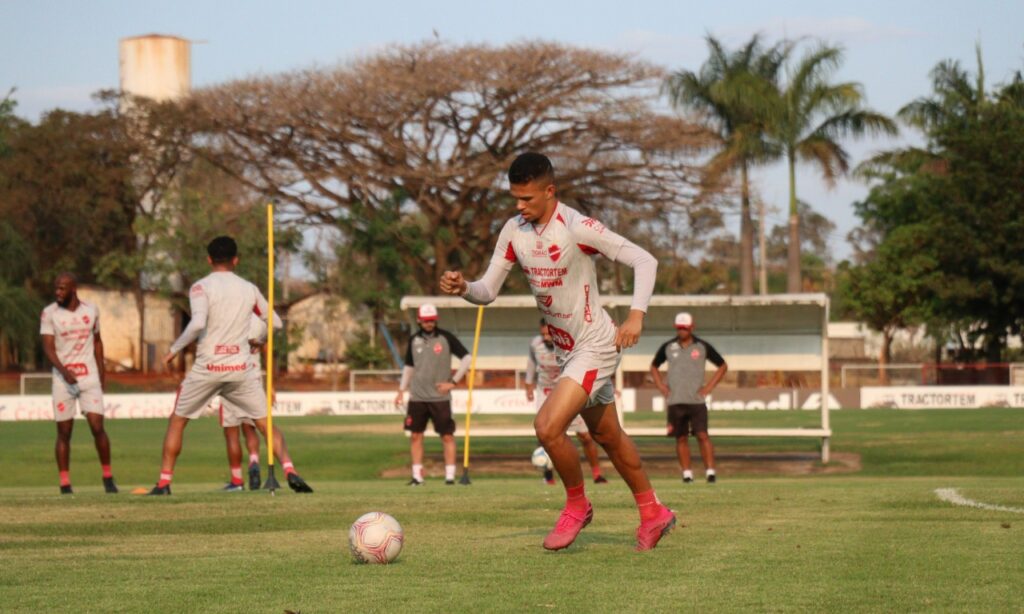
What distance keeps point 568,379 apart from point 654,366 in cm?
1175

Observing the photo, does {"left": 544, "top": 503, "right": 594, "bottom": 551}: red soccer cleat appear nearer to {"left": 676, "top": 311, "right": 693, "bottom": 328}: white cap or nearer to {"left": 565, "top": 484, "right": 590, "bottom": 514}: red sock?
{"left": 565, "top": 484, "right": 590, "bottom": 514}: red sock

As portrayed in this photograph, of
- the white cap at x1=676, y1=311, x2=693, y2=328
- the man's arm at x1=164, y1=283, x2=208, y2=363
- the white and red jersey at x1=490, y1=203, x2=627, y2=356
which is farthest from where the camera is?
the white cap at x1=676, y1=311, x2=693, y2=328

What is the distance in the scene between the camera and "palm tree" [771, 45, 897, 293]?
52.9m

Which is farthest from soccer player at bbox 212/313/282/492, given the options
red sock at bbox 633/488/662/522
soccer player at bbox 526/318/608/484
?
red sock at bbox 633/488/662/522

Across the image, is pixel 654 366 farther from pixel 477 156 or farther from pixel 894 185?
pixel 894 185

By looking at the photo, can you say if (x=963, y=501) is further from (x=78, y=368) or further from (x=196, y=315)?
(x=78, y=368)

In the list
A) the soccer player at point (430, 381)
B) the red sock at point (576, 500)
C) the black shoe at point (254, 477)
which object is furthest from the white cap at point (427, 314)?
the red sock at point (576, 500)

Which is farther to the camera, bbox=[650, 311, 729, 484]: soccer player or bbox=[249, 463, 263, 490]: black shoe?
bbox=[650, 311, 729, 484]: soccer player

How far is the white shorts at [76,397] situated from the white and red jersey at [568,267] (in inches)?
300

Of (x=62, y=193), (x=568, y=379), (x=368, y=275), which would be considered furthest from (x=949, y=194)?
(x=568, y=379)

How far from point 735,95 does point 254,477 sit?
133 feet

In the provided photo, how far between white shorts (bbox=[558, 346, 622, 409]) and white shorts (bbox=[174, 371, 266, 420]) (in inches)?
248

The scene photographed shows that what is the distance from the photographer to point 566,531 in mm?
8438

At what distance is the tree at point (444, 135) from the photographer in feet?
186
